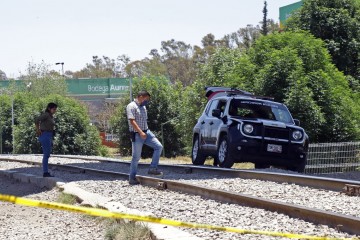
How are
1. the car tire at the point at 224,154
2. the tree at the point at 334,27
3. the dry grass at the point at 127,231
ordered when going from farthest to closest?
1. the tree at the point at 334,27
2. the car tire at the point at 224,154
3. the dry grass at the point at 127,231

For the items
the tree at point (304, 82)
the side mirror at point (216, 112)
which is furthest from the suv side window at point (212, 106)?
the tree at point (304, 82)

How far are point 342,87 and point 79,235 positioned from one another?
22985 mm

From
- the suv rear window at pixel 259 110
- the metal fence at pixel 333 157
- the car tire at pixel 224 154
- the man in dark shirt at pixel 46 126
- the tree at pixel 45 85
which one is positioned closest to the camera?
the man in dark shirt at pixel 46 126

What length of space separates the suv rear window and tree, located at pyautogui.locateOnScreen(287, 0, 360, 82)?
58.7 feet

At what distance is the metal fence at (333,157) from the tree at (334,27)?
12841 millimetres

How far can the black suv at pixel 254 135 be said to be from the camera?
17.0 m

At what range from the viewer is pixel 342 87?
3042cm

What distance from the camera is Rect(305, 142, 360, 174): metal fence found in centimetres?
2256

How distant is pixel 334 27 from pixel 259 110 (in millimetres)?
18888

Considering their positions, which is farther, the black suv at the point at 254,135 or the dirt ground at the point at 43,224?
the black suv at the point at 254,135

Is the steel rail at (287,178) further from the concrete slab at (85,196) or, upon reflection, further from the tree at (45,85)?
the tree at (45,85)

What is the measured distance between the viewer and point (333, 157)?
23.0 m

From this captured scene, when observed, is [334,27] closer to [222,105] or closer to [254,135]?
[222,105]

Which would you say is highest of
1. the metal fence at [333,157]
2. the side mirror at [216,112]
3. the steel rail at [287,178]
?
the side mirror at [216,112]
